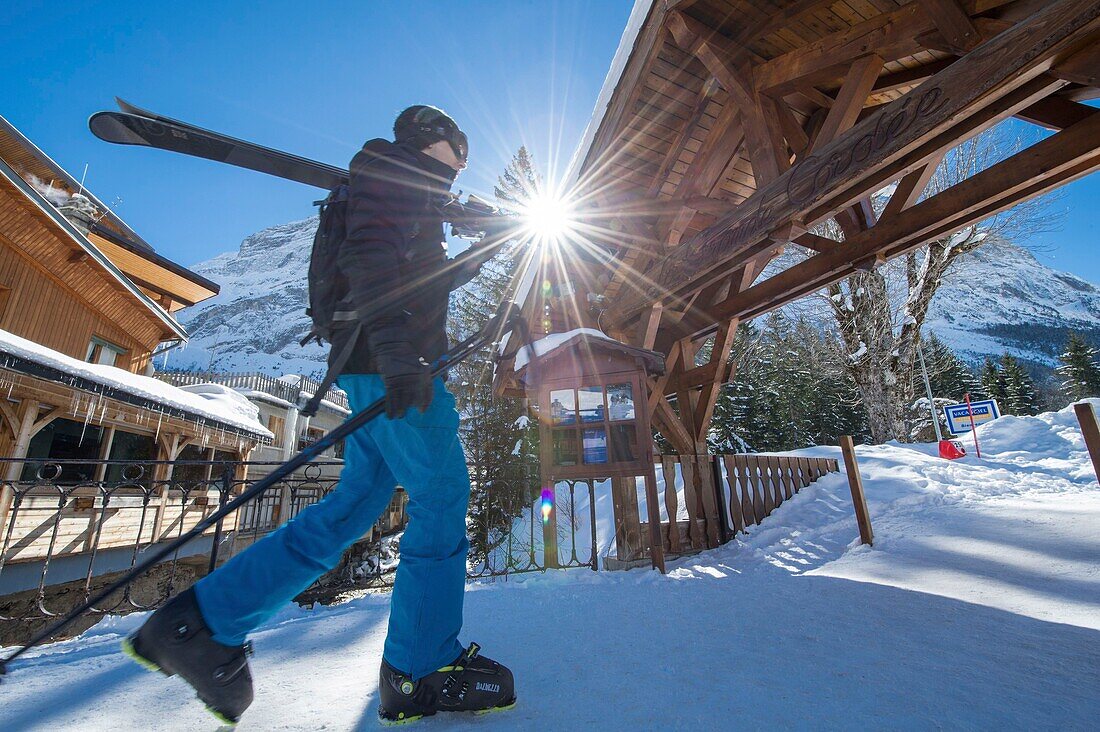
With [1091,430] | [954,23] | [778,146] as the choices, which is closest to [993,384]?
[1091,430]

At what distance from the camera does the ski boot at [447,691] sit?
1.32 meters

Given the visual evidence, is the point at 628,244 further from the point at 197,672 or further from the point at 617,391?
the point at 197,672

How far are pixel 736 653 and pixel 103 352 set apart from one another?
18.1 metres

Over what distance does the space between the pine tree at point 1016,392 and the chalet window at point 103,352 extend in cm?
5304

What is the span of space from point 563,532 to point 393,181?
11.9m

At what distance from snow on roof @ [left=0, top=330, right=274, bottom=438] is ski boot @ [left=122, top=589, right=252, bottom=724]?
31.5 feet

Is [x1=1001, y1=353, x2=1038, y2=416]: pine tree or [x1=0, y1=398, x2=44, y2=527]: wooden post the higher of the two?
[x1=1001, y1=353, x2=1038, y2=416]: pine tree

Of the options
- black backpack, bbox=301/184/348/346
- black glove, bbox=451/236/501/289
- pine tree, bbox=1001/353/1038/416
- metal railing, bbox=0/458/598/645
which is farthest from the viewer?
pine tree, bbox=1001/353/1038/416

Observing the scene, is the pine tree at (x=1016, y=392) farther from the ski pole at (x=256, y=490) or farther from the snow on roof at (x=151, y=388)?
the snow on roof at (x=151, y=388)

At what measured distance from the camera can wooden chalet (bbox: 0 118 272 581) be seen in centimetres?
851

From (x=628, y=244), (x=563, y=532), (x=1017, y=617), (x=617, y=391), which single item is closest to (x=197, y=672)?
(x=1017, y=617)

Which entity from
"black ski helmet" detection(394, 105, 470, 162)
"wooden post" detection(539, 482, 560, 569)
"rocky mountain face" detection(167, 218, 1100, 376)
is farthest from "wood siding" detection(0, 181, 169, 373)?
"rocky mountain face" detection(167, 218, 1100, 376)

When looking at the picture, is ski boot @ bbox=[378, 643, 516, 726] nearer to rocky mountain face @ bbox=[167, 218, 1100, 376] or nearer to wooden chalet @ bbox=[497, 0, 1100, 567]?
wooden chalet @ bbox=[497, 0, 1100, 567]

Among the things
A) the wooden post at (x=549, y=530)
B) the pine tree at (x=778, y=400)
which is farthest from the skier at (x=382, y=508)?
the pine tree at (x=778, y=400)
